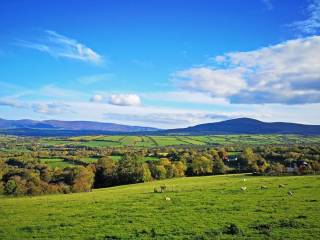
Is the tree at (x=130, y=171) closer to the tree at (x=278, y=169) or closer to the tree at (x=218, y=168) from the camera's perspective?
the tree at (x=218, y=168)

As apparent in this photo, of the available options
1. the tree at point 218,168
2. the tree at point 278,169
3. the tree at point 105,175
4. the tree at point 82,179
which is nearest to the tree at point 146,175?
the tree at point 105,175

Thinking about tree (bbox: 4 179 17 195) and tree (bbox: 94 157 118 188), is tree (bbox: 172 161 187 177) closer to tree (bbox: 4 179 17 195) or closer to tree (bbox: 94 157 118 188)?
tree (bbox: 94 157 118 188)

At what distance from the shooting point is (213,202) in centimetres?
2944

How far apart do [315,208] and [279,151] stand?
383 ft

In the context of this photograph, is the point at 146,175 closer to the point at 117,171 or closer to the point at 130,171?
the point at 130,171

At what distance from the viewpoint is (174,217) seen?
24453 mm

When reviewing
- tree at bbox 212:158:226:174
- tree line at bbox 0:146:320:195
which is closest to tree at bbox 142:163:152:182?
tree line at bbox 0:146:320:195

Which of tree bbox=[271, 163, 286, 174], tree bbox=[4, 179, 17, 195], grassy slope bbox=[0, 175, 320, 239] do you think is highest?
grassy slope bbox=[0, 175, 320, 239]

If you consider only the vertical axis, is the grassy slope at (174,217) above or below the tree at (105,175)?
above

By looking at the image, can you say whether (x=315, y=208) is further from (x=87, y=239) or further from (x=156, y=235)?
(x=87, y=239)

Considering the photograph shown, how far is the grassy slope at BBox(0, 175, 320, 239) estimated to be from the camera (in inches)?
804

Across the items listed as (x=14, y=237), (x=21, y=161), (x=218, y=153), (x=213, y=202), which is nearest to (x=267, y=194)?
Result: (x=213, y=202)

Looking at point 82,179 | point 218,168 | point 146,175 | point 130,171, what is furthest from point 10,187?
point 218,168

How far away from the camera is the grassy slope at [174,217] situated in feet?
67.0
